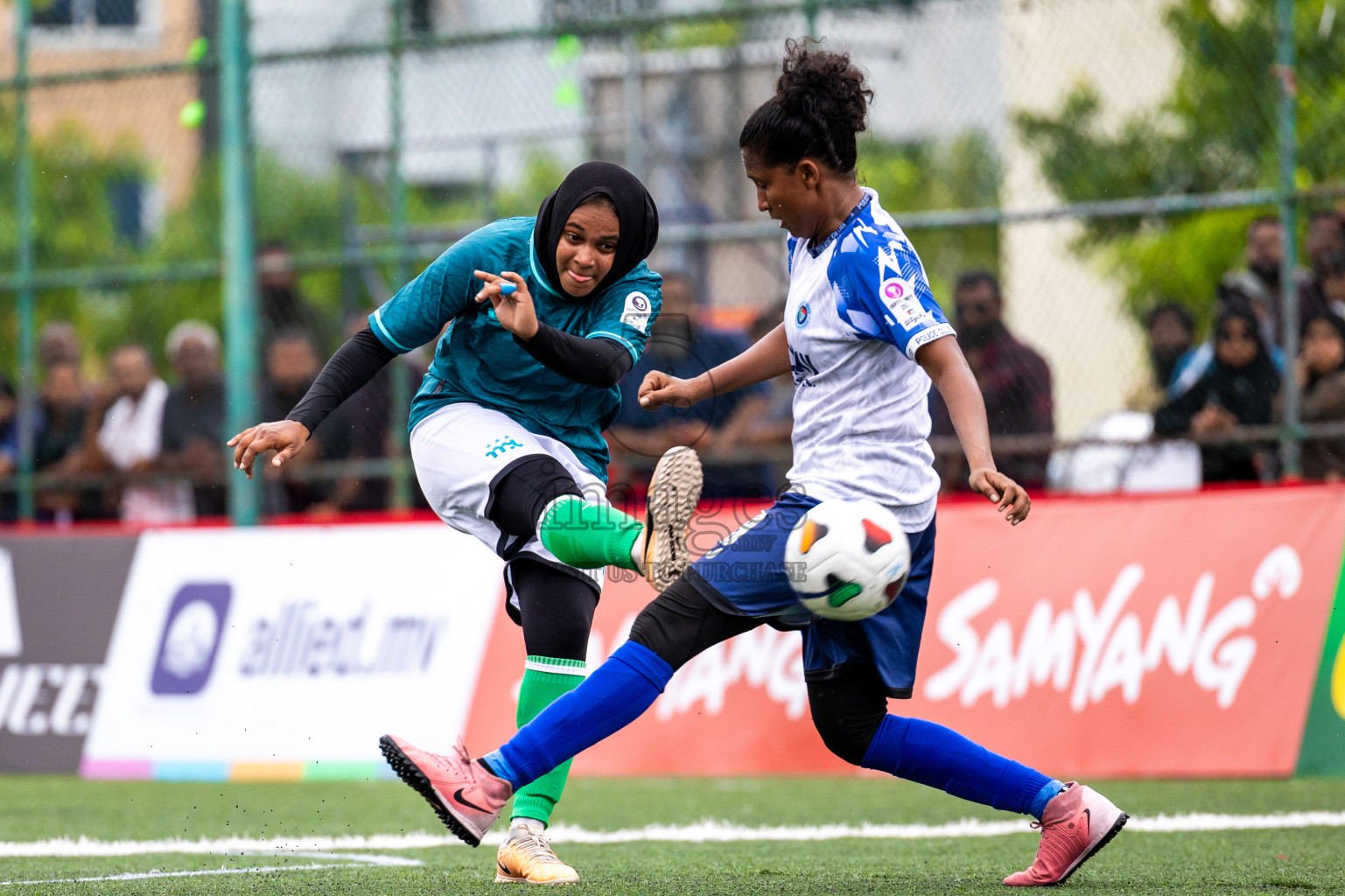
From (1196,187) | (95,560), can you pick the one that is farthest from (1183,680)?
(95,560)

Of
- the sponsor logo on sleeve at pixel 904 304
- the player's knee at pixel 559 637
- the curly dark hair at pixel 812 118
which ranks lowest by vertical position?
the player's knee at pixel 559 637

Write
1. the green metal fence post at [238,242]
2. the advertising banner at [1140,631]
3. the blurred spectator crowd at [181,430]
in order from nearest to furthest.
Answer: the advertising banner at [1140,631], the green metal fence post at [238,242], the blurred spectator crowd at [181,430]

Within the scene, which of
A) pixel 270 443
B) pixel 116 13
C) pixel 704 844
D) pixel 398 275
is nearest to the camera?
pixel 270 443

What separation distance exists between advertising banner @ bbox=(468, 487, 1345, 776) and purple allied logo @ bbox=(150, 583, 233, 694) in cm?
197

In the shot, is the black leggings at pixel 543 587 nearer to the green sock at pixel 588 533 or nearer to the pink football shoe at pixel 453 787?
the green sock at pixel 588 533

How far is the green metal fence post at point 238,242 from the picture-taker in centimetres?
896

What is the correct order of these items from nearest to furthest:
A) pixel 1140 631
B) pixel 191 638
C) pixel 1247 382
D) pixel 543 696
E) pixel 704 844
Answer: pixel 543 696, pixel 704 844, pixel 1140 631, pixel 1247 382, pixel 191 638

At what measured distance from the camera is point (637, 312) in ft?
14.8

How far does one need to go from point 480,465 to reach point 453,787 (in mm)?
1011

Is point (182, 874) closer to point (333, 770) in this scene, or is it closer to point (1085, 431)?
point (333, 770)

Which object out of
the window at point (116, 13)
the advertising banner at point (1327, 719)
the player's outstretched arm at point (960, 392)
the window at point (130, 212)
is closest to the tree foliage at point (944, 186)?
the advertising banner at point (1327, 719)

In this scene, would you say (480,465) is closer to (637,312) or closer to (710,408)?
(637,312)

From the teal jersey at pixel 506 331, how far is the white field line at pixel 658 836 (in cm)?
151

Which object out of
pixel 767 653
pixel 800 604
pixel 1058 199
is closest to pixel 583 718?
pixel 800 604
